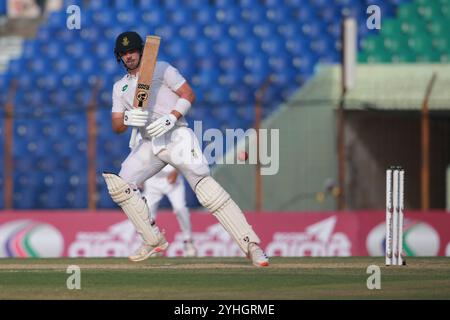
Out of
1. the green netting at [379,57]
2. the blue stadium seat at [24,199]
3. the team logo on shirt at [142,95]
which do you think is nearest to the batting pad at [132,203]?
the team logo on shirt at [142,95]

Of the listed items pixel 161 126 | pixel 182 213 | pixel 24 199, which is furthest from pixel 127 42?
pixel 24 199

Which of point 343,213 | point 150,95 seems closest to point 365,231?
point 343,213

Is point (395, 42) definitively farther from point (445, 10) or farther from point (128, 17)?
point (128, 17)

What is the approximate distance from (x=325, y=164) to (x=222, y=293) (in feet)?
34.7

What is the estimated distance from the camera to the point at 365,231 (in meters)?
18.5

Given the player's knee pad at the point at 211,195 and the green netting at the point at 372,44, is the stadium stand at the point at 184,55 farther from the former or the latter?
the player's knee pad at the point at 211,195

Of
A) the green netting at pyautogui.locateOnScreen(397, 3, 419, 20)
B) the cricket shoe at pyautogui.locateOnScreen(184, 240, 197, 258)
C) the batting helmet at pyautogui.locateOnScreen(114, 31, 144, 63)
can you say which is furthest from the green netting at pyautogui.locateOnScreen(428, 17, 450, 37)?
the batting helmet at pyautogui.locateOnScreen(114, 31, 144, 63)

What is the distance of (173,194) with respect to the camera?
17.3 meters

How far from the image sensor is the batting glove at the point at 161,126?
1116cm

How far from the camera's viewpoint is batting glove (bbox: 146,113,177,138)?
1116cm

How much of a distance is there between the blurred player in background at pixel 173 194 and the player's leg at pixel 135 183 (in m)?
5.36

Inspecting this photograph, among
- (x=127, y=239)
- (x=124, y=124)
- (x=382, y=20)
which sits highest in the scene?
(x=382, y=20)

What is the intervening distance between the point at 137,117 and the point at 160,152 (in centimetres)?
44

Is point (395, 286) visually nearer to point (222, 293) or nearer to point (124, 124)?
point (222, 293)
